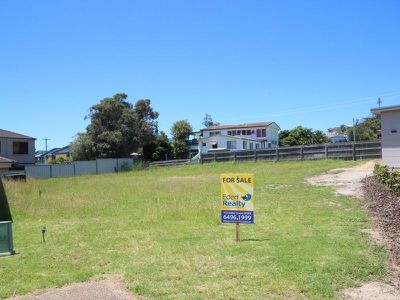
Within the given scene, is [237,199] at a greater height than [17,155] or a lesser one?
lesser

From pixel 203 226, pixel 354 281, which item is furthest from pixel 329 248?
pixel 203 226

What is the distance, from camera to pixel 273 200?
45.2 ft

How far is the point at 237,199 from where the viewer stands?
8.16 meters

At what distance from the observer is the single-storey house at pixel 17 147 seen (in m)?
44.0

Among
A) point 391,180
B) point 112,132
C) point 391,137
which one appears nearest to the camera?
point 391,180

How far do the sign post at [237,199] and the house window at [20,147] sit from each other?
1660 inches

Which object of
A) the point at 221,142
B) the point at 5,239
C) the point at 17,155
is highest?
the point at 221,142

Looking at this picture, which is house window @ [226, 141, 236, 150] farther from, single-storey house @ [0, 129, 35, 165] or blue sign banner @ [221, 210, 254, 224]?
blue sign banner @ [221, 210, 254, 224]

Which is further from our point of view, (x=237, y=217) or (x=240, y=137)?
(x=240, y=137)

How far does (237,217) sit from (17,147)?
4274 centimetres

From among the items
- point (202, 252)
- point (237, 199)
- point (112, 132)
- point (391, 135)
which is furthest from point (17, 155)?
point (202, 252)

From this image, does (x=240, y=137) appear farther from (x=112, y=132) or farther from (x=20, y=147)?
(x=20, y=147)

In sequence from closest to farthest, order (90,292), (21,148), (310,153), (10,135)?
1. (90,292)
2. (310,153)
3. (10,135)
4. (21,148)

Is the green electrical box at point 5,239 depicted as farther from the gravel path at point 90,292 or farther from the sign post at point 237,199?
the sign post at point 237,199
